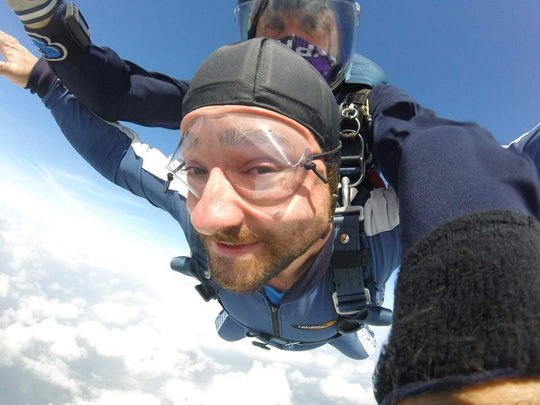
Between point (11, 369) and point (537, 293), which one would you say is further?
point (11, 369)

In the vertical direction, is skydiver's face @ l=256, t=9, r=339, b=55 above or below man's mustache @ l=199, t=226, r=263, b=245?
above

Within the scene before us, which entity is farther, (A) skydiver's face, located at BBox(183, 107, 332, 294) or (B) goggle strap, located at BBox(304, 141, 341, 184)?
(B) goggle strap, located at BBox(304, 141, 341, 184)

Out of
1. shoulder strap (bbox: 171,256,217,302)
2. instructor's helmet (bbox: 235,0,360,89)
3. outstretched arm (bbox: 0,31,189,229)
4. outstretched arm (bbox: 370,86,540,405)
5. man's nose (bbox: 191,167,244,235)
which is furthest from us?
outstretched arm (bbox: 0,31,189,229)

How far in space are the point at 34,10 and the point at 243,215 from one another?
1.24 m

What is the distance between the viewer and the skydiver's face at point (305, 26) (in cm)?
148

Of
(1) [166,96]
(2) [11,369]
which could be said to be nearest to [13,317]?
(2) [11,369]

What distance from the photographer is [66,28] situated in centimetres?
133

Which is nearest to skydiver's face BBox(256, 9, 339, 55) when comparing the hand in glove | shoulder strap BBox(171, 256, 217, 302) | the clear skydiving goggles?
the clear skydiving goggles

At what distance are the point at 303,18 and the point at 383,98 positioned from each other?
1.98ft

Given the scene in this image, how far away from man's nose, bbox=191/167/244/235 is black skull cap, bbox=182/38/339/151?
11.1 inches

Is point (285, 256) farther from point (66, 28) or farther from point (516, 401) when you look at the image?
point (66, 28)

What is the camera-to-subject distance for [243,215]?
3.26 feet

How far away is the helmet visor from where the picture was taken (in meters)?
1.00

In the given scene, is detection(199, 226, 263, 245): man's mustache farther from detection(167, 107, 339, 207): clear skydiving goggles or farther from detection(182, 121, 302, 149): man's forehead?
detection(182, 121, 302, 149): man's forehead
